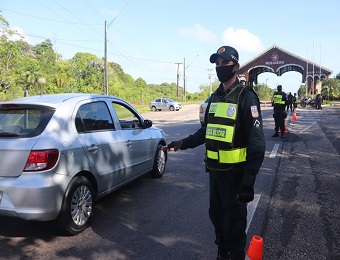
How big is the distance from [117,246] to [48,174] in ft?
3.62

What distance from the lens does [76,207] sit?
4.04 m

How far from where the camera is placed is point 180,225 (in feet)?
13.9

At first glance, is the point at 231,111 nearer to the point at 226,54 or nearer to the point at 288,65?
Result: the point at 226,54

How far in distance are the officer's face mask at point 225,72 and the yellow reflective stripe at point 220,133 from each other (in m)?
0.44

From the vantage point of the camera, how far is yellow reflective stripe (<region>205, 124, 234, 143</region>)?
283 cm

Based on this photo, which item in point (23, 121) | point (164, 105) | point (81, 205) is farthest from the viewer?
point (164, 105)

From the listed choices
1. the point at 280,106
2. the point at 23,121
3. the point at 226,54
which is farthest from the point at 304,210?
the point at 280,106

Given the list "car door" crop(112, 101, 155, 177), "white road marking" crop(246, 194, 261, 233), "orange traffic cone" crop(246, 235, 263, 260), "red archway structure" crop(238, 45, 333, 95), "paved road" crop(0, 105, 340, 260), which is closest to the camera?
"orange traffic cone" crop(246, 235, 263, 260)

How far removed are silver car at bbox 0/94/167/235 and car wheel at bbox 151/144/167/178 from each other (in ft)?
3.78

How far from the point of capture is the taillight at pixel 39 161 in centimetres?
362

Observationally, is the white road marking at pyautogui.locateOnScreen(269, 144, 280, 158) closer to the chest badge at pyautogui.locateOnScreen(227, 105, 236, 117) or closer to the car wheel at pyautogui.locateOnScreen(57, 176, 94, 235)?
the car wheel at pyautogui.locateOnScreen(57, 176, 94, 235)

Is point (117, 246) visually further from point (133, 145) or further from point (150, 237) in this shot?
point (133, 145)

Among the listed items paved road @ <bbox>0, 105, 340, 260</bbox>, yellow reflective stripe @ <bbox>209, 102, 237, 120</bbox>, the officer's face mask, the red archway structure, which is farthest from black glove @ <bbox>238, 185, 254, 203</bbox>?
the red archway structure

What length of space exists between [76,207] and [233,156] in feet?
7.16
